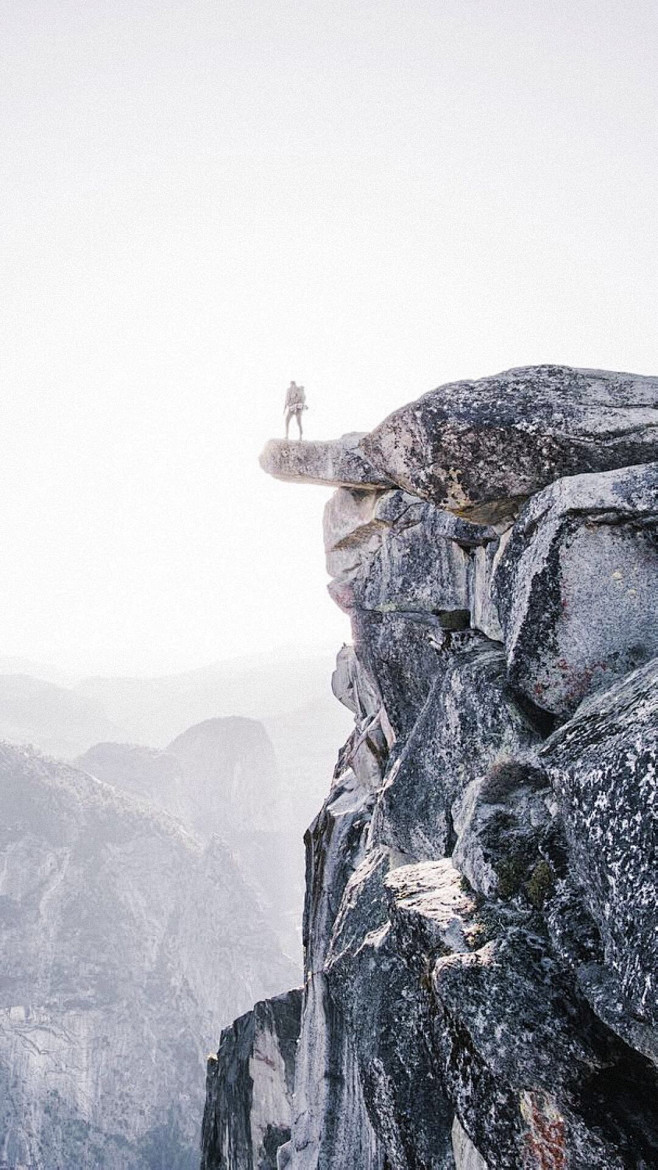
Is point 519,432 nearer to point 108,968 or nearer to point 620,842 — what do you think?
point 620,842

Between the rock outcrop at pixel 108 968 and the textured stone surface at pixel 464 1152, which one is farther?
the rock outcrop at pixel 108 968

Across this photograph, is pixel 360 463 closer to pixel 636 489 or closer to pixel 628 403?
pixel 628 403

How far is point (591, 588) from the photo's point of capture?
8.28 m

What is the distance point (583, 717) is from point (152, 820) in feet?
481

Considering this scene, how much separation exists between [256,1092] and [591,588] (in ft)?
69.7

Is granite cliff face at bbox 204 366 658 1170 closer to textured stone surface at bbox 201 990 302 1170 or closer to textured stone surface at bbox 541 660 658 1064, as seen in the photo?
textured stone surface at bbox 541 660 658 1064

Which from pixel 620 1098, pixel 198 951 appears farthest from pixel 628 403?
pixel 198 951

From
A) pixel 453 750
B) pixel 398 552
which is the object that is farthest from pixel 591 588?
pixel 398 552

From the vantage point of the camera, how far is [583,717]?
7.27 m

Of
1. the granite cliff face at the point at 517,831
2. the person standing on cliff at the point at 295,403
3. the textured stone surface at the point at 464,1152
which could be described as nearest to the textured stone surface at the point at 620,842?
the granite cliff face at the point at 517,831

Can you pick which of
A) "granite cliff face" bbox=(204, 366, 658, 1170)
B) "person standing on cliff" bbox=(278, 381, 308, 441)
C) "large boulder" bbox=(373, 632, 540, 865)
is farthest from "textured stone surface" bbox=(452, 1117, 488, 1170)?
"person standing on cliff" bbox=(278, 381, 308, 441)

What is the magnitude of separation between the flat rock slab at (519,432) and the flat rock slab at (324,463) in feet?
31.0

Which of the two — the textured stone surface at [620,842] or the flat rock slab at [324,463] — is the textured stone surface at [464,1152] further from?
the flat rock slab at [324,463]

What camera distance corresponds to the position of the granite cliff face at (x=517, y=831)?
5.94m
